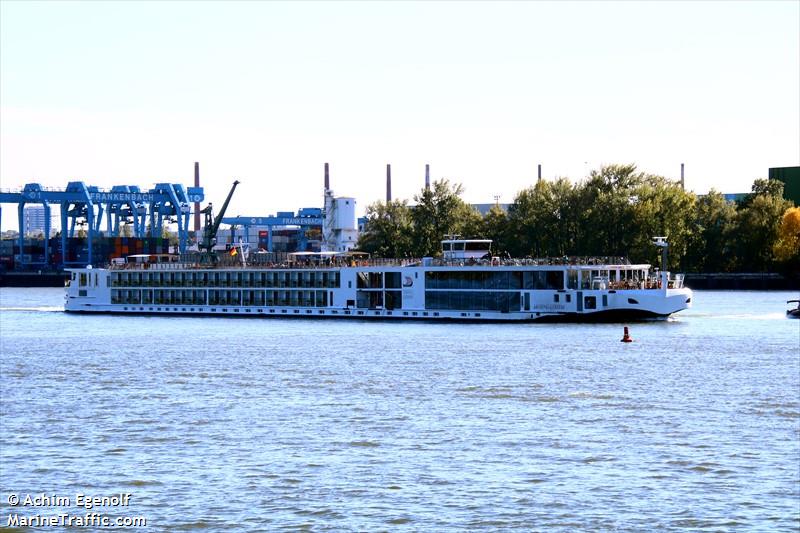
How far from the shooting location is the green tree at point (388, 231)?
173m

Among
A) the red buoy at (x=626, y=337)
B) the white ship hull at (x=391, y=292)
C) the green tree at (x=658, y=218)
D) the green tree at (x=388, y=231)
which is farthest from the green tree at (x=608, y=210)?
the red buoy at (x=626, y=337)

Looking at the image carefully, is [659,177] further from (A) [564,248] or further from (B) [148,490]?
(B) [148,490]

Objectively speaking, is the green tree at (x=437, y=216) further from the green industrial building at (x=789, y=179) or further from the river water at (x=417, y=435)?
the river water at (x=417, y=435)

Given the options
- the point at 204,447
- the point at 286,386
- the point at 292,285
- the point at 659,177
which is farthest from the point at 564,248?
the point at 204,447

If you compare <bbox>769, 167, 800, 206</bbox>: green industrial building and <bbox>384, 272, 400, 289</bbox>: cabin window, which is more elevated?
<bbox>769, 167, 800, 206</bbox>: green industrial building

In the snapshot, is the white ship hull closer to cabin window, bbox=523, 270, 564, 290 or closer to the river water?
cabin window, bbox=523, 270, 564, 290

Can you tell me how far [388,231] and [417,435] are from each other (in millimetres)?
134054

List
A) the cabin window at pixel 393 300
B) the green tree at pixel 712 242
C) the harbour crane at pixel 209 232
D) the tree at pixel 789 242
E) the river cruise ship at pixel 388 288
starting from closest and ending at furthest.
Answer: the river cruise ship at pixel 388 288
the cabin window at pixel 393 300
the harbour crane at pixel 209 232
the tree at pixel 789 242
the green tree at pixel 712 242

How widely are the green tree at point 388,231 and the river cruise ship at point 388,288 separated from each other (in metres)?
51.4

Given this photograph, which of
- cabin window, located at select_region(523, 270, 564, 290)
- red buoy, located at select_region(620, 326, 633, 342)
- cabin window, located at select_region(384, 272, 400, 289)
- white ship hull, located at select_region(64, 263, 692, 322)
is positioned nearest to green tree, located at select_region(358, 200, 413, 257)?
white ship hull, located at select_region(64, 263, 692, 322)

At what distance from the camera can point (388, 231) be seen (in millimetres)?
175375

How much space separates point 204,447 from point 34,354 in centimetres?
3698

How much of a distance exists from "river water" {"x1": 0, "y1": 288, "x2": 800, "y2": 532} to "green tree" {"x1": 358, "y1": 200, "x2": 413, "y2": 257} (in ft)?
318

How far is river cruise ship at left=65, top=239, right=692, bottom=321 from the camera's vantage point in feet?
304
